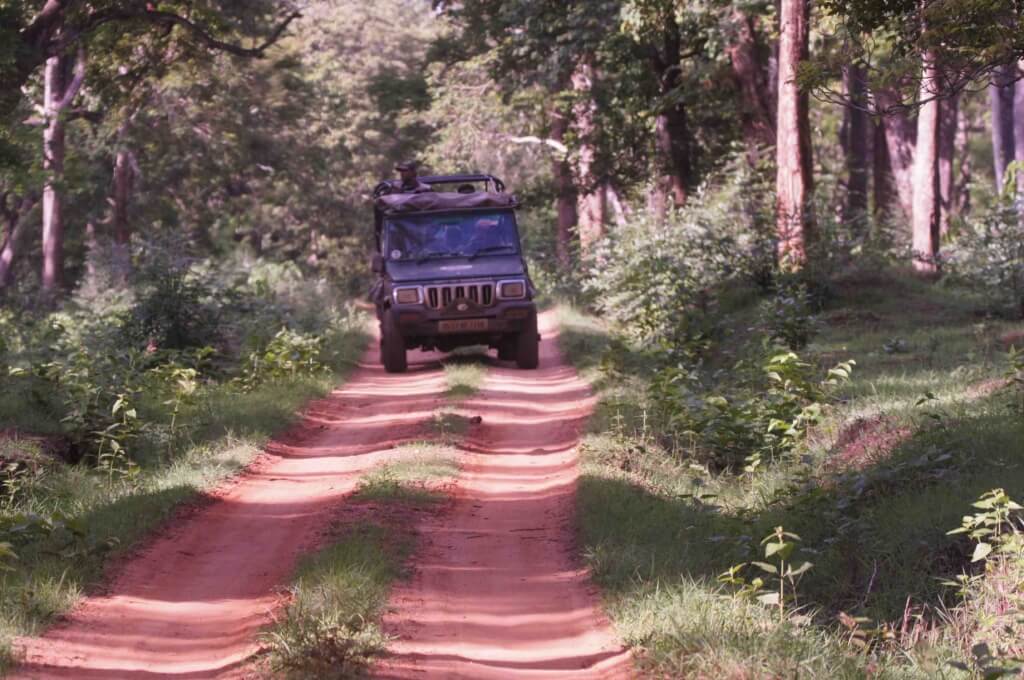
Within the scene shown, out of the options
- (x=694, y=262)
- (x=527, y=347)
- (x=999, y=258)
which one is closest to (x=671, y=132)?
(x=694, y=262)

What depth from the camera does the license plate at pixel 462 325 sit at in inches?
A: 748

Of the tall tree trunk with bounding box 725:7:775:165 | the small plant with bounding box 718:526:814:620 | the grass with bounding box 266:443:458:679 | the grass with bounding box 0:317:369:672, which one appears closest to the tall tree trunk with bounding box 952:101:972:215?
the tall tree trunk with bounding box 725:7:775:165

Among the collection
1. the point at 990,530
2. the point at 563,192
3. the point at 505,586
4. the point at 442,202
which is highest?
the point at 563,192

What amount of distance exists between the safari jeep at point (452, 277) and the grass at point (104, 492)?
12.0ft

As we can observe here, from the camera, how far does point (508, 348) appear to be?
797 inches

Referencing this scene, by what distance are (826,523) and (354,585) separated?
10.3ft

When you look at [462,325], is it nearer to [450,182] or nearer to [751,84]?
[450,182]

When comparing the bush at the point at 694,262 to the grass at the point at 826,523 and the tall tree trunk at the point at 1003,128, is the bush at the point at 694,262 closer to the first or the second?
the grass at the point at 826,523

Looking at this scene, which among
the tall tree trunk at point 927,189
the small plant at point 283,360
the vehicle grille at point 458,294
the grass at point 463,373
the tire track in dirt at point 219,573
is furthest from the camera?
the tall tree trunk at point 927,189

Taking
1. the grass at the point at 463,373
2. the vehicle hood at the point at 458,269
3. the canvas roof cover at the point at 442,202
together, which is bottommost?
the grass at the point at 463,373

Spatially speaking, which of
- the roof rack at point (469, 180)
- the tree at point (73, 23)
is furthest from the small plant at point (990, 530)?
the roof rack at point (469, 180)

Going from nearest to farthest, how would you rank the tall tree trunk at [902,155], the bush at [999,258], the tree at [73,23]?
the tree at [73,23] → the bush at [999,258] → the tall tree trunk at [902,155]

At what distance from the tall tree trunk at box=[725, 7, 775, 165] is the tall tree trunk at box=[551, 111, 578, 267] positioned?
14.7ft

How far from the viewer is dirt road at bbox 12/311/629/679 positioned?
20.9ft
